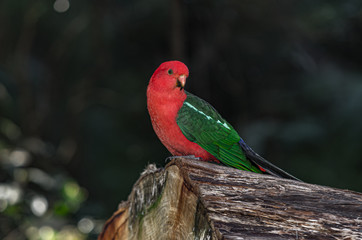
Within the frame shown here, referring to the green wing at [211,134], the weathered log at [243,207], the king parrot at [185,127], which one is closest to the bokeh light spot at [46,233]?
the king parrot at [185,127]

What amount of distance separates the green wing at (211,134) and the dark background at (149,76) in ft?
8.43

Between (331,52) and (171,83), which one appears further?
(331,52)

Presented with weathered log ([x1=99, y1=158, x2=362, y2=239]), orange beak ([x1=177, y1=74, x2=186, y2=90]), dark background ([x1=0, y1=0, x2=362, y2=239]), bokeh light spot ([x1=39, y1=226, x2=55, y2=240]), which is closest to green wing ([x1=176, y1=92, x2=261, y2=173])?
orange beak ([x1=177, y1=74, x2=186, y2=90])

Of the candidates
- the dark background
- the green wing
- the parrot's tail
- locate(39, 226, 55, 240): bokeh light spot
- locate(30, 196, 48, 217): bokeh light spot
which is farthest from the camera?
the dark background

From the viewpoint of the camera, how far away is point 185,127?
2.35 meters

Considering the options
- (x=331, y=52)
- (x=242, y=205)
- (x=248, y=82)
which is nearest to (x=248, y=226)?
(x=242, y=205)

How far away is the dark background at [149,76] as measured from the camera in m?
5.42

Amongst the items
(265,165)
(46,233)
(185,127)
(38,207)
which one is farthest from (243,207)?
(38,207)

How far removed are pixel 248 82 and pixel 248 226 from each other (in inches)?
193

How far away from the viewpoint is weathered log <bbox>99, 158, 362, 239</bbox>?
1.47 metres

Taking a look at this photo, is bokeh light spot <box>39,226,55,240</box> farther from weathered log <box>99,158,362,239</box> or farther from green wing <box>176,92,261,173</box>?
weathered log <box>99,158,362,239</box>

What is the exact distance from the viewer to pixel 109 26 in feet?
21.7

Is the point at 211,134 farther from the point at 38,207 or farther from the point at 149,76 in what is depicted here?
the point at 149,76

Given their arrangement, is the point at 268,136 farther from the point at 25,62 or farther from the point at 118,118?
the point at 25,62
